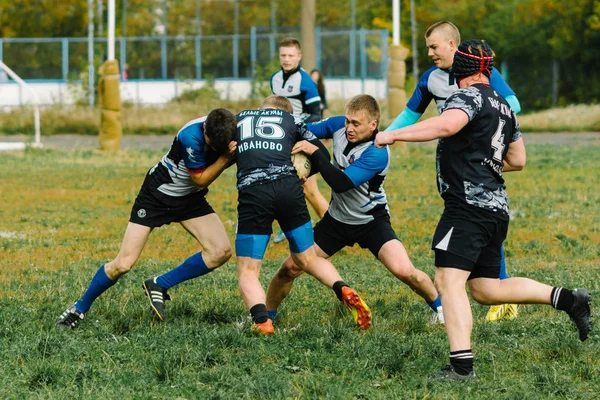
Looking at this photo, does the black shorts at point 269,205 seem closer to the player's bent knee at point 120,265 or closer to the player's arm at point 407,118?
the player's bent knee at point 120,265

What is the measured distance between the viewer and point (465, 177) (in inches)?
229

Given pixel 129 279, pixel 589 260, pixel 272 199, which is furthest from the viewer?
pixel 589 260

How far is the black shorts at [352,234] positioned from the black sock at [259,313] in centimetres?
83

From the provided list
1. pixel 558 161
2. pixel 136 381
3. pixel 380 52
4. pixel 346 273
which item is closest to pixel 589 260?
pixel 346 273

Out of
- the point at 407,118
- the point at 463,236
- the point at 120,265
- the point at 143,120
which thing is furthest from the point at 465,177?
the point at 143,120

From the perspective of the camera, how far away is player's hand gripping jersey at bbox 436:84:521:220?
5.77 metres

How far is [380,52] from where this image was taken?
3584cm

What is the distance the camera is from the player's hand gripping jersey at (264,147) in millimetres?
6699

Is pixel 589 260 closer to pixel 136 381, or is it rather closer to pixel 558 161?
pixel 136 381

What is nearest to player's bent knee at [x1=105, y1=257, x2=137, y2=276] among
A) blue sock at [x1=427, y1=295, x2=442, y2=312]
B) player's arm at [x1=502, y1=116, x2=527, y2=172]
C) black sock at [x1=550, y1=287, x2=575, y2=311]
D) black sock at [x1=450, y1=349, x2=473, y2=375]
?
blue sock at [x1=427, y1=295, x2=442, y2=312]

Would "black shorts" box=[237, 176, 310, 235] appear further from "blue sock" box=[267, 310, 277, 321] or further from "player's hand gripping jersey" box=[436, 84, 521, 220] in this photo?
"player's hand gripping jersey" box=[436, 84, 521, 220]

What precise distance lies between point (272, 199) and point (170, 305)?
148 cm

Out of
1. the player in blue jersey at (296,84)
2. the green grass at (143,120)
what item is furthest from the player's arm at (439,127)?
the green grass at (143,120)

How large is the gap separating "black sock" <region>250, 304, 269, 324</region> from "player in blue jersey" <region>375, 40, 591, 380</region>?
1.36 metres
